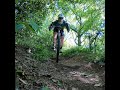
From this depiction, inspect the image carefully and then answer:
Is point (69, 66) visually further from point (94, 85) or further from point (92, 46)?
point (92, 46)

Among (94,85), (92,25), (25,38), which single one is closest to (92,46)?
(92,25)

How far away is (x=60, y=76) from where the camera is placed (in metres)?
6.38

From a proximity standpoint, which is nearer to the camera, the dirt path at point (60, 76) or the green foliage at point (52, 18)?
the dirt path at point (60, 76)

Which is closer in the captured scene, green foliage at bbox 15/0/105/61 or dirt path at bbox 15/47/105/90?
dirt path at bbox 15/47/105/90

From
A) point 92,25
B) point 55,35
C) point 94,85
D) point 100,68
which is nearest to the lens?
point 94,85

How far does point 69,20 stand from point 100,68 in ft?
27.2

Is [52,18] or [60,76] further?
[52,18]

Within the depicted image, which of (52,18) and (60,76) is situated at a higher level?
(52,18)

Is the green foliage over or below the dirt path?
over

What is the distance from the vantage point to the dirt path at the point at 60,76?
5081mm

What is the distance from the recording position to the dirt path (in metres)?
5.08

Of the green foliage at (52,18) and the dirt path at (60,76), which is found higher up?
the green foliage at (52,18)

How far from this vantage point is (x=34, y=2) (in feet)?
34.9
